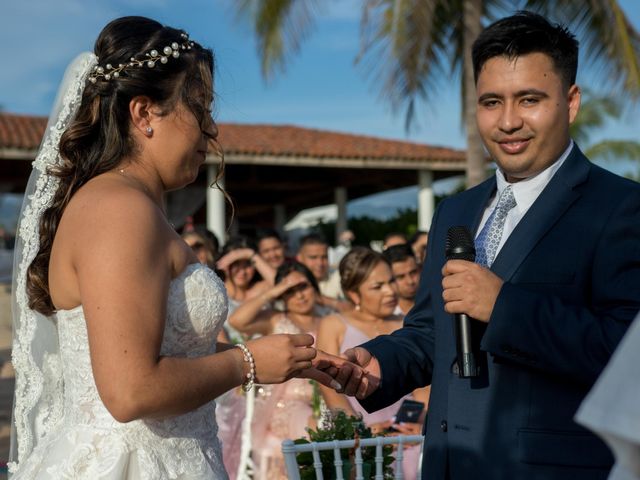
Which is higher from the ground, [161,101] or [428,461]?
[161,101]

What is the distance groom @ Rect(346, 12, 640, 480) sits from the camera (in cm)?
217

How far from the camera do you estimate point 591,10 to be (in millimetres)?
13438

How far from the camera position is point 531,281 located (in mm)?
2297

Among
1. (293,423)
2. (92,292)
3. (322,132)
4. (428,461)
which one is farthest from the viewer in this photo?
(322,132)

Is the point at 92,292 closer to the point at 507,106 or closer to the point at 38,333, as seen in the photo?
the point at 38,333

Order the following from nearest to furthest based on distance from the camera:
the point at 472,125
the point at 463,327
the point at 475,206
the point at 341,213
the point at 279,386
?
the point at 463,327 → the point at 475,206 → the point at 279,386 → the point at 472,125 → the point at 341,213

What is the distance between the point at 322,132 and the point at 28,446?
68.6ft

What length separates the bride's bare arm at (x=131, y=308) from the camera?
2.01 m

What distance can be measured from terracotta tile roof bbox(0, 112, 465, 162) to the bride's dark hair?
49.2 feet

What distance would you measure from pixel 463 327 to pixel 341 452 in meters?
1.51

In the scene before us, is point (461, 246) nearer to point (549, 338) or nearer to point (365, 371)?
point (549, 338)

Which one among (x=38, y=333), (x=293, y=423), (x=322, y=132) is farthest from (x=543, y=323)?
(x=322, y=132)

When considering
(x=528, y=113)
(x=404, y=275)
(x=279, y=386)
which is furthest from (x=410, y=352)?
(x=404, y=275)

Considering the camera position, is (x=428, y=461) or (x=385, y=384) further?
(x=385, y=384)
